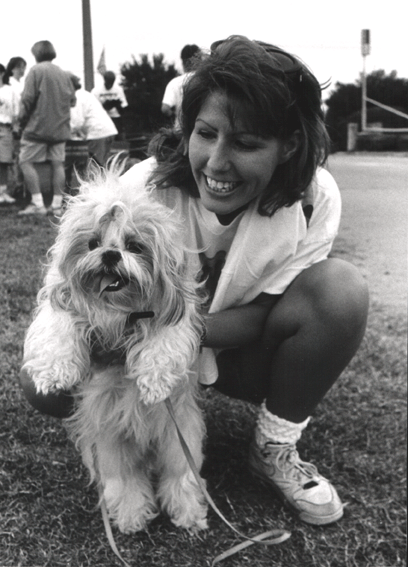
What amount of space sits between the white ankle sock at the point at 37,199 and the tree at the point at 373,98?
3.60 metres

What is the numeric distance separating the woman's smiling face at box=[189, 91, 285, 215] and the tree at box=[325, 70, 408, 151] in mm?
322

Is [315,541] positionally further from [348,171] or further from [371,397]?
[348,171]

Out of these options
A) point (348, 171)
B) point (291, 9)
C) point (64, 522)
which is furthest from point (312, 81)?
point (64, 522)

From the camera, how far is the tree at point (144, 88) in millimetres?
3799

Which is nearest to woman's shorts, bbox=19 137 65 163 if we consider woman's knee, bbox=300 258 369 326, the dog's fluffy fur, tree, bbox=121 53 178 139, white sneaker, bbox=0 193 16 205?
white sneaker, bbox=0 193 16 205

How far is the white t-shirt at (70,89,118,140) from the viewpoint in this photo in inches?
223

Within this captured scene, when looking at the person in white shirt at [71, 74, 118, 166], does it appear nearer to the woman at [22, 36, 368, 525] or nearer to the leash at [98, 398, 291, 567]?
the woman at [22, 36, 368, 525]

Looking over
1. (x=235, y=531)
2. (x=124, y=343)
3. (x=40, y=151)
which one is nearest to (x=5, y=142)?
(x=40, y=151)

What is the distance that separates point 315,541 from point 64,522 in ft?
2.33

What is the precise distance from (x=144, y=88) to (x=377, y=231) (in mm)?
1717

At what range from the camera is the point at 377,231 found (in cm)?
426

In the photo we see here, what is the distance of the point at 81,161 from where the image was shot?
5.99 metres

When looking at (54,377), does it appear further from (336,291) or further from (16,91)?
(16,91)

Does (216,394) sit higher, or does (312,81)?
(312,81)
